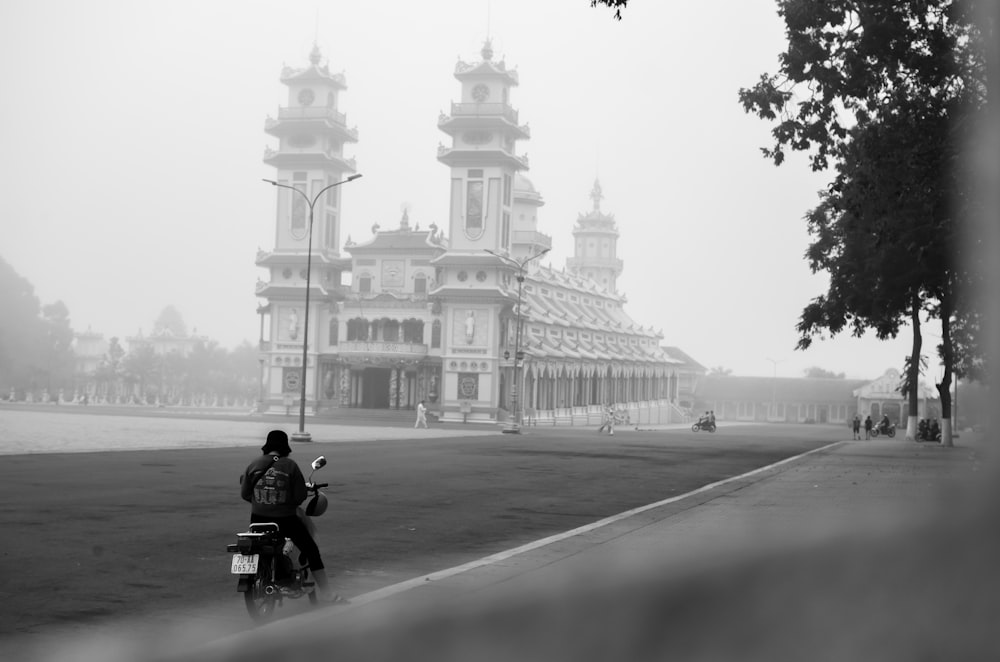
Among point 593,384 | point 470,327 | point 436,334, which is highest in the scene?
point 470,327

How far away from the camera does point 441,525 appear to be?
50.7 ft

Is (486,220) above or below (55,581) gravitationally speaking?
above

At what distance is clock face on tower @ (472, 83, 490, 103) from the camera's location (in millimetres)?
83625

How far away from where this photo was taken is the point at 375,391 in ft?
284

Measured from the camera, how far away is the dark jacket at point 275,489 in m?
8.88

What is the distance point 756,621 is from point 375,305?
85676 millimetres

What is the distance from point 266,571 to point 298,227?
80543mm

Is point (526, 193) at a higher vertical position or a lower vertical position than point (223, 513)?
higher

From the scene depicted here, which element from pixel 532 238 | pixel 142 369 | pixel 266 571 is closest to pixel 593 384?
pixel 532 238

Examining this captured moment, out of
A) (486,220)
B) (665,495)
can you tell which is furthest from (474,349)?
(665,495)

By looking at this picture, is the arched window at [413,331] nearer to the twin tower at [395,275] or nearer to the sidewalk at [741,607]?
the twin tower at [395,275]

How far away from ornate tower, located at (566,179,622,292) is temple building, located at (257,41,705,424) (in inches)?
2126

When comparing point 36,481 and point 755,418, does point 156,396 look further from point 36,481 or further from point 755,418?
point 36,481

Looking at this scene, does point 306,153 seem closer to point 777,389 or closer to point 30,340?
point 30,340
